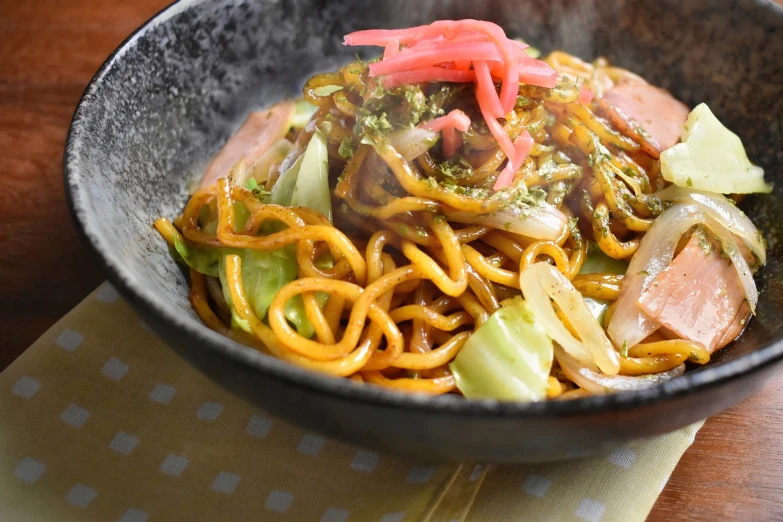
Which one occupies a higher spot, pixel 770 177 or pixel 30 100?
pixel 770 177

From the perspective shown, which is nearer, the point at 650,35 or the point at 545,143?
the point at 545,143

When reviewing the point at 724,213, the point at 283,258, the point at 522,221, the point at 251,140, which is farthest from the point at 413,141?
the point at 724,213

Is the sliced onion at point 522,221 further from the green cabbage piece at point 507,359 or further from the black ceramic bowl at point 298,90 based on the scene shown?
the black ceramic bowl at point 298,90

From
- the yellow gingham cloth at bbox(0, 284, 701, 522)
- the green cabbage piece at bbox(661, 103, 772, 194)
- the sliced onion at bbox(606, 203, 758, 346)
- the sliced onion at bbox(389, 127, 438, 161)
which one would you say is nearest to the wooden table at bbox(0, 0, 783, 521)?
the yellow gingham cloth at bbox(0, 284, 701, 522)

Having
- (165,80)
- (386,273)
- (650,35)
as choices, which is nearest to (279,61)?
(165,80)

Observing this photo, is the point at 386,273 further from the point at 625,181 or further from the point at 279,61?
the point at 279,61

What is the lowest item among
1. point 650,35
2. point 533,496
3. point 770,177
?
point 533,496

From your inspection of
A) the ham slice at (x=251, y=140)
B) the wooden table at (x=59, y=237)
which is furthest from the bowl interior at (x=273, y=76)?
the wooden table at (x=59, y=237)

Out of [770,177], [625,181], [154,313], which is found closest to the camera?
[154,313]
